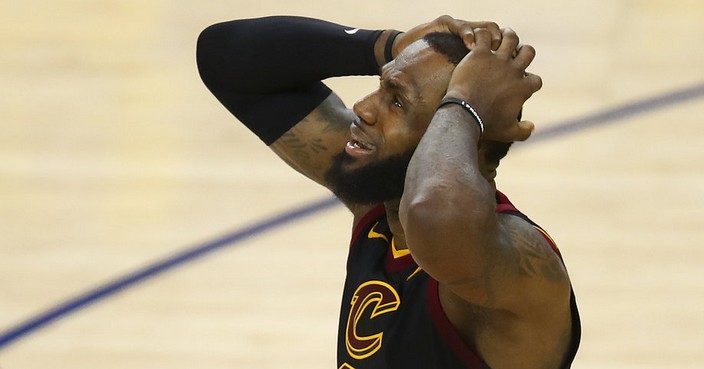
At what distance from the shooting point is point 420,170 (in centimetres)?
215

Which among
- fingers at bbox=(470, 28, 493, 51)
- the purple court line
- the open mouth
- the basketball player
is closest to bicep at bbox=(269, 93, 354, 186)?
the basketball player

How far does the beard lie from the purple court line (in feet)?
Result: 7.15

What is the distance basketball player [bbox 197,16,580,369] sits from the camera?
2105 mm

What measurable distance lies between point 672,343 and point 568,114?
57.1 inches

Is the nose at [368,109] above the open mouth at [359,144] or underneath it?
above

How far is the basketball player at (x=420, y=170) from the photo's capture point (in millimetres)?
2105

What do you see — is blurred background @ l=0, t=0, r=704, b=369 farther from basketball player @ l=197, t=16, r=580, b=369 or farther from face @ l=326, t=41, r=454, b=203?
face @ l=326, t=41, r=454, b=203

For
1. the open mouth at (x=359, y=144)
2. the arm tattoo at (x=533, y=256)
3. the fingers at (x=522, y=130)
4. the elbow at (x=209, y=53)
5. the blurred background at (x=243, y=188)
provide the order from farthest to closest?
the blurred background at (x=243, y=188) → the elbow at (x=209, y=53) → the open mouth at (x=359, y=144) → the fingers at (x=522, y=130) → the arm tattoo at (x=533, y=256)

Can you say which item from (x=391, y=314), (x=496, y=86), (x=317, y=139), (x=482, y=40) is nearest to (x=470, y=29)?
(x=482, y=40)

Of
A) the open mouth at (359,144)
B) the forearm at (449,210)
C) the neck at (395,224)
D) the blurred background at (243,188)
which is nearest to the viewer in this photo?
the forearm at (449,210)

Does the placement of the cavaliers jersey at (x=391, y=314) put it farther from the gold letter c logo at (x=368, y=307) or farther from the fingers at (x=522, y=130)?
the fingers at (x=522, y=130)

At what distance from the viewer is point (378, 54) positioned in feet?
9.52

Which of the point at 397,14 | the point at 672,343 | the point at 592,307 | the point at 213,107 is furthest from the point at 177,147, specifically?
the point at 672,343

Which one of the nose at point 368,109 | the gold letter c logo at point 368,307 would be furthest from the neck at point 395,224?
the nose at point 368,109
